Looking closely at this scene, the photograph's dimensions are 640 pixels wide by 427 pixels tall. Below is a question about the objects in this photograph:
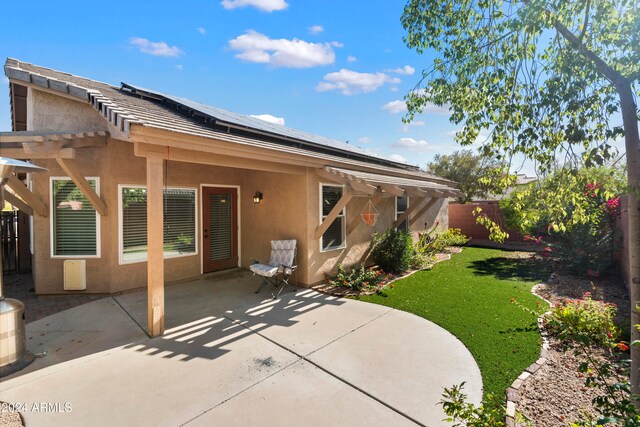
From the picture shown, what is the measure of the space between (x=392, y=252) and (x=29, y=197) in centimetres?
898

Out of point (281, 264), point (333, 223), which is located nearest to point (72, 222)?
point (281, 264)

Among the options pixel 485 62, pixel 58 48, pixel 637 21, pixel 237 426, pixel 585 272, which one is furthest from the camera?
pixel 585 272

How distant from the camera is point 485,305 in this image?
20.9ft

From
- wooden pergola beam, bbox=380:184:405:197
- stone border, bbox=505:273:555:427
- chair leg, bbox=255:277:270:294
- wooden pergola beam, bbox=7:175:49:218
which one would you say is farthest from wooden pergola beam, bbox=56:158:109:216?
stone border, bbox=505:273:555:427

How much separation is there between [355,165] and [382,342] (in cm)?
552

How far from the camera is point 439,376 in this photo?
3814mm

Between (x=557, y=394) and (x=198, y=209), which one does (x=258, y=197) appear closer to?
(x=198, y=209)

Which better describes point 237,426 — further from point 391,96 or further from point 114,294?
point 114,294

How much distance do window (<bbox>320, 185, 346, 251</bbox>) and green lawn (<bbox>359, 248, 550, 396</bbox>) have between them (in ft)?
6.31

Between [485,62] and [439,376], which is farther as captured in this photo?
[439,376]

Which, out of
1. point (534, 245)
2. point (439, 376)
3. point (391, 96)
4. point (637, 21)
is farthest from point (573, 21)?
point (534, 245)

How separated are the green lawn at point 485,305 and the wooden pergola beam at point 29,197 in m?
7.42

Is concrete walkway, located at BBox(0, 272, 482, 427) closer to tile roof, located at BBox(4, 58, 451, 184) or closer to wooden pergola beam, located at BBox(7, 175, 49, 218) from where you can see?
wooden pergola beam, located at BBox(7, 175, 49, 218)

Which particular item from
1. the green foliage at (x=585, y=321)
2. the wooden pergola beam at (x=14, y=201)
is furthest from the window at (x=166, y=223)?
the green foliage at (x=585, y=321)
